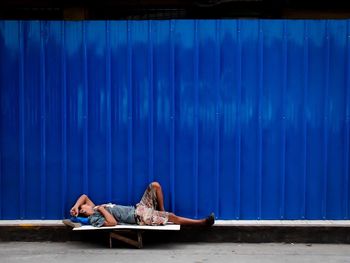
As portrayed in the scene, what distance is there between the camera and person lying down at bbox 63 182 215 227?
5953 millimetres

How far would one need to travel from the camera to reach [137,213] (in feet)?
19.7

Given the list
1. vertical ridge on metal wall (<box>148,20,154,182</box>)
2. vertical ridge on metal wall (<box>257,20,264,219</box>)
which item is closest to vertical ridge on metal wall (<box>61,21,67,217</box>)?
vertical ridge on metal wall (<box>148,20,154,182</box>)

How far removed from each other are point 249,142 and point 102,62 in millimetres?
2050

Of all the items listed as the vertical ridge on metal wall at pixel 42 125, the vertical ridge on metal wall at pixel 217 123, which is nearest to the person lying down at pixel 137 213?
the vertical ridge on metal wall at pixel 217 123

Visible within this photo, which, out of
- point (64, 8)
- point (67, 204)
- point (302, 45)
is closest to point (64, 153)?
point (67, 204)

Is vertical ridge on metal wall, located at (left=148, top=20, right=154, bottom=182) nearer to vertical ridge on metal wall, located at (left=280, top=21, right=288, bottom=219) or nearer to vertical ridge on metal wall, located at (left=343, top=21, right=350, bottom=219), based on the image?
vertical ridge on metal wall, located at (left=280, top=21, right=288, bottom=219)

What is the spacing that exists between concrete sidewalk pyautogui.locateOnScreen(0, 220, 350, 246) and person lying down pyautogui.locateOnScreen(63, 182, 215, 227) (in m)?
0.22

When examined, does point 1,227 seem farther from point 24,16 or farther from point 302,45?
point 302,45

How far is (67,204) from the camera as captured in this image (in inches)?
253

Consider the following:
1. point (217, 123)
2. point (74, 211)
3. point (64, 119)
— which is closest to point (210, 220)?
point (217, 123)

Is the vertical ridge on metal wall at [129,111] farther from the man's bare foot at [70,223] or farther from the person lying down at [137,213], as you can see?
the man's bare foot at [70,223]

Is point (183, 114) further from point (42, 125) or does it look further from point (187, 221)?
point (42, 125)

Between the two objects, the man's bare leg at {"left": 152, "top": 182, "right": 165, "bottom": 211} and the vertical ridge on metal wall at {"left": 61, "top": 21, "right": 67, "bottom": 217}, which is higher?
the vertical ridge on metal wall at {"left": 61, "top": 21, "right": 67, "bottom": 217}

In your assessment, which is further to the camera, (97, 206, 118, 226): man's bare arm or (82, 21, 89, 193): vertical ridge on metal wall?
(82, 21, 89, 193): vertical ridge on metal wall
